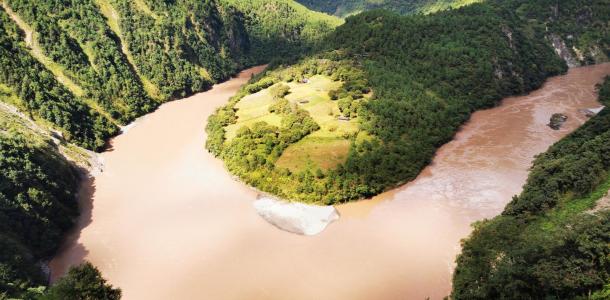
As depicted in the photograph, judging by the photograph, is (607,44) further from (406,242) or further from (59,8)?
(59,8)

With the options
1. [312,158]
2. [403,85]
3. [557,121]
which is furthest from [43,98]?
[557,121]

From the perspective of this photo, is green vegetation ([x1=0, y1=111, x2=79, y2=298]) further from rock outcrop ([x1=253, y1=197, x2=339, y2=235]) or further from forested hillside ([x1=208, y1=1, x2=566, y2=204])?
rock outcrop ([x1=253, y1=197, x2=339, y2=235])

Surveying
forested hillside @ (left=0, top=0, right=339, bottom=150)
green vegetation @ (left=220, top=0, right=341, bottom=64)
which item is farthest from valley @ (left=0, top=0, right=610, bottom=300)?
green vegetation @ (left=220, top=0, right=341, bottom=64)

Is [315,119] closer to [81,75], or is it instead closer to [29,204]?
[29,204]

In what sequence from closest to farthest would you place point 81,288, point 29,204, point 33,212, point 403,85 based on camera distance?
point 81,288
point 33,212
point 29,204
point 403,85

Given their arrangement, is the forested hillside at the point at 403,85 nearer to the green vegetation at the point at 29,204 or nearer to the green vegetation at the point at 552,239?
the green vegetation at the point at 552,239
